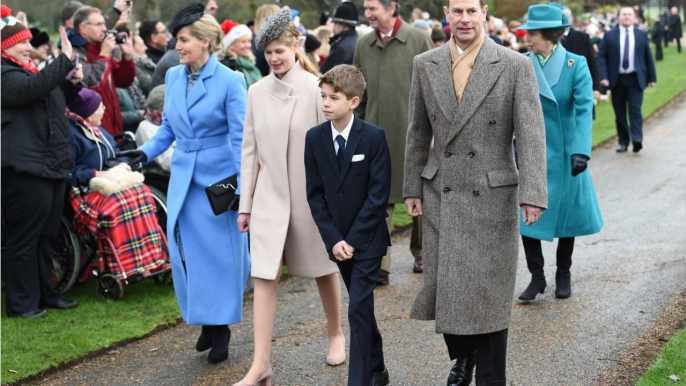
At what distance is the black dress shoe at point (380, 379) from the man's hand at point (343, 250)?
686 millimetres

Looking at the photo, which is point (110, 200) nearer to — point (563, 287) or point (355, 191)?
point (355, 191)

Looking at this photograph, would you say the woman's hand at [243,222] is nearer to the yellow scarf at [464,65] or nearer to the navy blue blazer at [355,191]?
the navy blue blazer at [355,191]

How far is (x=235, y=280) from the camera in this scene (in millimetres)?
5477

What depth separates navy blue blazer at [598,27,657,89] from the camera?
44.5ft

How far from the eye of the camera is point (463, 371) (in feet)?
15.3

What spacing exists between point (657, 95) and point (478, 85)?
18.3 m

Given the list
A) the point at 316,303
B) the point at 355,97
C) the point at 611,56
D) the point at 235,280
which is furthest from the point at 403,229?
the point at 611,56

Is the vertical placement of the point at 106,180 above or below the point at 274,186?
below

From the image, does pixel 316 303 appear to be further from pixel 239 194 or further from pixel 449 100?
pixel 449 100

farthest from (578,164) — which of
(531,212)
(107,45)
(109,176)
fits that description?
(107,45)

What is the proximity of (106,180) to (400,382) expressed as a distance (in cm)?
307

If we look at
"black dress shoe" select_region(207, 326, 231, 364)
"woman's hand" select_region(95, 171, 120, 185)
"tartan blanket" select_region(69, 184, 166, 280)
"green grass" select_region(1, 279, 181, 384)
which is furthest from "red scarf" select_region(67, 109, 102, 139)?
"black dress shoe" select_region(207, 326, 231, 364)

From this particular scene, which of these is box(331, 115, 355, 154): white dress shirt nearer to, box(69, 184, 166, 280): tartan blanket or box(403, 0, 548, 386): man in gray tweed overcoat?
box(403, 0, 548, 386): man in gray tweed overcoat

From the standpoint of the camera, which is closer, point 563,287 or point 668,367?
point 668,367
